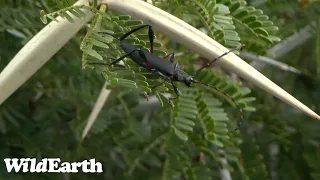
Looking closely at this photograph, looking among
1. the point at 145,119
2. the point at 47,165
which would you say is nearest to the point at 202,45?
the point at 47,165

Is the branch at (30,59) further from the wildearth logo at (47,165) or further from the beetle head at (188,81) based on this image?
the wildearth logo at (47,165)

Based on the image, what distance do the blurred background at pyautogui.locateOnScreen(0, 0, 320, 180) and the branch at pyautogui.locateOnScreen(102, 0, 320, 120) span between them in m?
0.36

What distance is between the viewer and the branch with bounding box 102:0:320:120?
1.71 ft

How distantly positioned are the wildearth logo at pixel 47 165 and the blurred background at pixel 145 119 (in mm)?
15

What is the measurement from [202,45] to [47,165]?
66cm

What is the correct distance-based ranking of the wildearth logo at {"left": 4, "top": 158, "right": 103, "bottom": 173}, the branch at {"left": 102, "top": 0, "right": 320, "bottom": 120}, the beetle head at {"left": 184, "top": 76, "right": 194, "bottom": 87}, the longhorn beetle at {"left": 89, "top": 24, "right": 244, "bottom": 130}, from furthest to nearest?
the wildearth logo at {"left": 4, "top": 158, "right": 103, "bottom": 173}
the beetle head at {"left": 184, "top": 76, "right": 194, "bottom": 87}
the longhorn beetle at {"left": 89, "top": 24, "right": 244, "bottom": 130}
the branch at {"left": 102, "top": 0, "right": 320, "bottom": 120}

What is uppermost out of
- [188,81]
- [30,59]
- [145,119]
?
[30,59]

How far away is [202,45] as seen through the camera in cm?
54

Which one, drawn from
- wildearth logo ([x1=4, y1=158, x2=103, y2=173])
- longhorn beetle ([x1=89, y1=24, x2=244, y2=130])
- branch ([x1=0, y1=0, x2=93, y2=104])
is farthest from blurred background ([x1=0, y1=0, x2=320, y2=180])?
branch ([x1=0, y1=0, x2=93, y2=104])

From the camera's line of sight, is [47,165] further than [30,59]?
Yes

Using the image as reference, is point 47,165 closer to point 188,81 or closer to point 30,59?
point 188,81

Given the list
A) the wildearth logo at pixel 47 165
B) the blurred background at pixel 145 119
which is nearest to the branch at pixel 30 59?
the blurred background at pixel 145 119

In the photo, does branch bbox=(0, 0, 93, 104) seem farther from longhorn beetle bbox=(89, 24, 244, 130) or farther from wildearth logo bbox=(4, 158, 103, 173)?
wildearth logo bbox=(4, 158, 103, 173)

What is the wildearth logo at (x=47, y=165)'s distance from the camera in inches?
40.5
